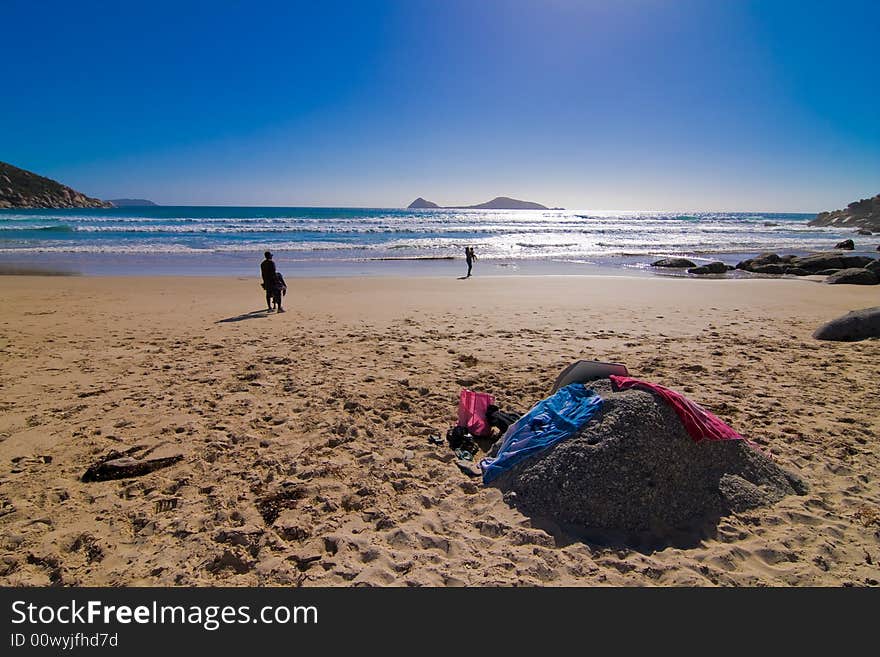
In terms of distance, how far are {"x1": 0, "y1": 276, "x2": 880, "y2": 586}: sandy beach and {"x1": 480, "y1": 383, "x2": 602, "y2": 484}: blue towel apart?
0.28m

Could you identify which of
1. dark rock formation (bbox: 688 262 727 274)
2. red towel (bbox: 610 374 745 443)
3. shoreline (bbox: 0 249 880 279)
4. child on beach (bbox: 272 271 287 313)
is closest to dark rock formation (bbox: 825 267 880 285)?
shoreline (bbox: 0 249 880 279)

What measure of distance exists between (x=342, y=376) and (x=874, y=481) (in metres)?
5.61

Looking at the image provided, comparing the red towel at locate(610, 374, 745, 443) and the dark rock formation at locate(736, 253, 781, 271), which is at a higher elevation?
the dark rock formation at locate(736, 253, 781, 271)

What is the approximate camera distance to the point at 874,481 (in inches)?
147

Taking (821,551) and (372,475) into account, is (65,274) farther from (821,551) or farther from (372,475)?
(821,551)

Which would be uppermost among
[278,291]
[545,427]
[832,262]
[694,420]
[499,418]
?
[832,262]

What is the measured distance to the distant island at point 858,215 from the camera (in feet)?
205

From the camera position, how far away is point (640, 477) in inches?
132

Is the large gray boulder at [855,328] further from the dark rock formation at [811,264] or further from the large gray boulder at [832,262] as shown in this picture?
the large gray boulder at [832,262]

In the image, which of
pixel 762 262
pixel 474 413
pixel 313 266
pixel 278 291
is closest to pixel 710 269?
pixel 762 262

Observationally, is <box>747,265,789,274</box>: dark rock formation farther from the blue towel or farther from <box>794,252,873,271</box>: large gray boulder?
the blue towel

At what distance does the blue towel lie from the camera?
3.68 m

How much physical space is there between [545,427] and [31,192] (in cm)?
11341

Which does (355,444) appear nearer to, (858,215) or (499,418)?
(499,418)
